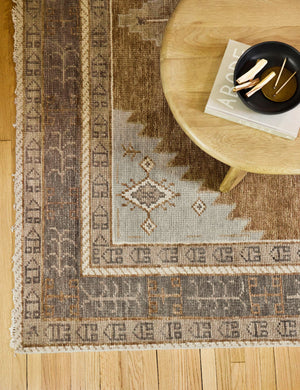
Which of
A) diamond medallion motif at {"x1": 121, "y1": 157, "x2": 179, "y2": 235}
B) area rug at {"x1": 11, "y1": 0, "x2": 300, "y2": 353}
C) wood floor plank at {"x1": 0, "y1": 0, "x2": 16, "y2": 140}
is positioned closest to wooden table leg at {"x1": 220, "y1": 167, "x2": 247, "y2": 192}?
area rug at {"x1": 11, "y1": 0, "x2": 300, "y2": 353}

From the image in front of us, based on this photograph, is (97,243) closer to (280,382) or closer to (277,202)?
(277,202)

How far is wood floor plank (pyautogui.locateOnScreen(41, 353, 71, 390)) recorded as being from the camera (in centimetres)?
106

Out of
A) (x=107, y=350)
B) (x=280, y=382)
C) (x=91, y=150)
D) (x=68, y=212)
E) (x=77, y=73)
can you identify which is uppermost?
(x=77, y=73)

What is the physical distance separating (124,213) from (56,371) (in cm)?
53

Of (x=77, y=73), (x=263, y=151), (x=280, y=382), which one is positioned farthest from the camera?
(x=77, y=73)

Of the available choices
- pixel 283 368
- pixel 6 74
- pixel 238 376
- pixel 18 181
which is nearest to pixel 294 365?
pixel 283 368

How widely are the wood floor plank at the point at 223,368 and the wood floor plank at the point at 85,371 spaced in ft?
1.23

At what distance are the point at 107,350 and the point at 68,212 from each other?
0.45 metres

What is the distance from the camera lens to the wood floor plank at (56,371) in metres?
1.06

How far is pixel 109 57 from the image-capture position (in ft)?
3.89

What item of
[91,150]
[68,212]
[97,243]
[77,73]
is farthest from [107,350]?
[77,73]

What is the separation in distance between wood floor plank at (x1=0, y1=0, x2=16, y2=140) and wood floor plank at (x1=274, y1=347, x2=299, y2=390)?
3.67 ft

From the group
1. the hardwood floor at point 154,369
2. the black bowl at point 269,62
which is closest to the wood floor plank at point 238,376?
the hardwood floor at point 154,369

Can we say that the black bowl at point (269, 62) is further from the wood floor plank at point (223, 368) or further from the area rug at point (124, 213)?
the wood floor plank at point (223, 368)
